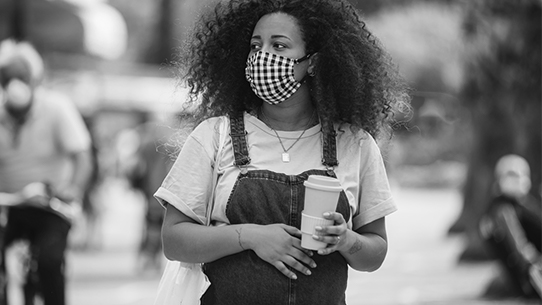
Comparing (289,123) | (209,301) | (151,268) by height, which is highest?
(289,123)

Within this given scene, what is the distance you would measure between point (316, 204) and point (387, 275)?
9.38 m

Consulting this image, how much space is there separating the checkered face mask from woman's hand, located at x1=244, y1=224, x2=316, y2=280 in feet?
1.58

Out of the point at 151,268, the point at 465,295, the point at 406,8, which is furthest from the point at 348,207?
the point at 406,8

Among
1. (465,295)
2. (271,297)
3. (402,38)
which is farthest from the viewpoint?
(402,38)

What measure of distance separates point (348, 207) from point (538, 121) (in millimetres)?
10037

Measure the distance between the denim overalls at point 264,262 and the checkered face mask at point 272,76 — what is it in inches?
10.5

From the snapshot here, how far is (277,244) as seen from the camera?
2.87 metres

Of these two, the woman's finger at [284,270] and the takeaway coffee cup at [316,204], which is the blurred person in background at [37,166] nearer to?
the woman's finger at [284,270]

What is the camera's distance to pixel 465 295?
33.0 ft

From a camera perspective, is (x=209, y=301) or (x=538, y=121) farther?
(x=538, y=121)

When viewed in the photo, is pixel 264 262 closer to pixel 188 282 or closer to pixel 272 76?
pixel 188 282

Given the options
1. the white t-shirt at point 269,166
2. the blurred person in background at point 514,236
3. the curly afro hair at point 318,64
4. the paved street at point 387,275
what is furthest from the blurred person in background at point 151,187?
the white t-shirt at point 269,166

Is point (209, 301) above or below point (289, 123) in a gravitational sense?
below

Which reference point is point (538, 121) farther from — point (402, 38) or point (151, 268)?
point (402, 38)
